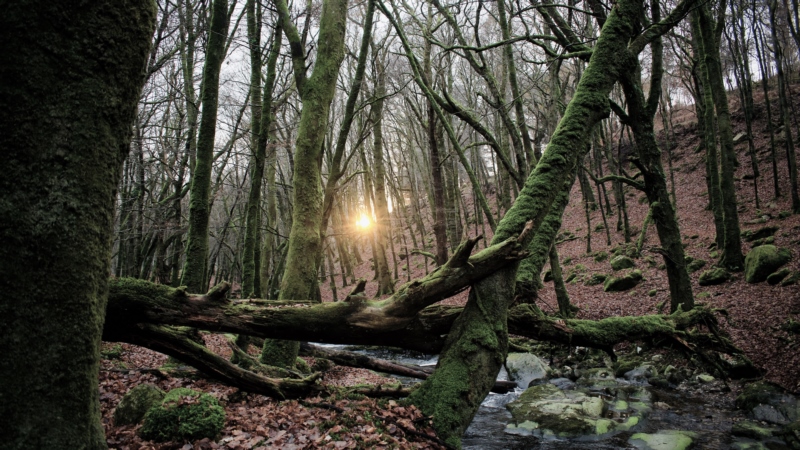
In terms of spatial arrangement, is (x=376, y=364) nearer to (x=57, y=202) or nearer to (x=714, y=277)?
(x=57, y=202)

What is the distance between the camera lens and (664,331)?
5.27 metres

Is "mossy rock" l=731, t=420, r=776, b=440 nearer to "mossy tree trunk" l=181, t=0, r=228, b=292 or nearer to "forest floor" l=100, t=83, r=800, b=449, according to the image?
"forest floor" l=100, t=83, r=800, b=449

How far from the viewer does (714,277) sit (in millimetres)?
10359

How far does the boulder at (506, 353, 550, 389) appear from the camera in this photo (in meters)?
9.11

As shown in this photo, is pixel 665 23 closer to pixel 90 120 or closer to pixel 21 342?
pixel 90 120

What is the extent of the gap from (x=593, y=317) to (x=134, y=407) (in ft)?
35.0

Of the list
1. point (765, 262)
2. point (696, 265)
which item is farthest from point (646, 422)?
point (696, 265)

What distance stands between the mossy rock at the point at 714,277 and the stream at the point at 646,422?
13.5 ft

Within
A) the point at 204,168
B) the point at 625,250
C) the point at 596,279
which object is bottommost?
the point at 596,279

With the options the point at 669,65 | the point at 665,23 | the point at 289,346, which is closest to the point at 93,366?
the point at 289,346

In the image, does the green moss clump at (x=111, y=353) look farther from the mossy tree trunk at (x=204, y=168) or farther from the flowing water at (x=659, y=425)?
the flowing water at (x=659, y=425)

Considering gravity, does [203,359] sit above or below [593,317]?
above

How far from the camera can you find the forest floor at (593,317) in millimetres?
3545

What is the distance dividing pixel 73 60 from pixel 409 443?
11.3 ft
